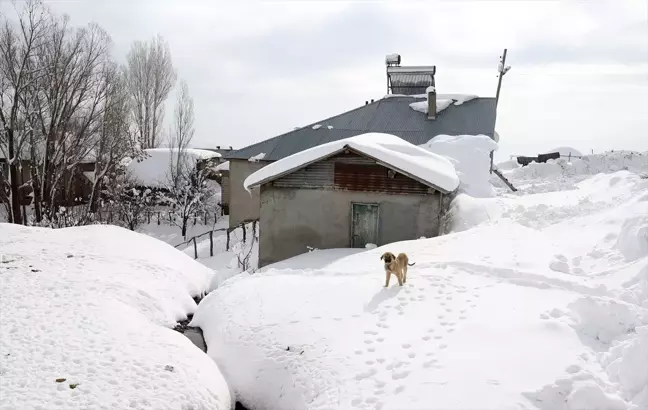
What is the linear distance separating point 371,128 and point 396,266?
51.4 ft

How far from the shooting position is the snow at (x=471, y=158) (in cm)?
1944

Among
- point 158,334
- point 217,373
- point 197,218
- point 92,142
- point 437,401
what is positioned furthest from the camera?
point 197,218

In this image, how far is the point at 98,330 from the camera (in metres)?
8.16

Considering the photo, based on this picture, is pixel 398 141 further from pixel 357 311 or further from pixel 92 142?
pixel 92 142

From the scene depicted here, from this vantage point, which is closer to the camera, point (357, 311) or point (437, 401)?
point (437, 401)

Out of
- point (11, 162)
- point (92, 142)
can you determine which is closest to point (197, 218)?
point (92, 142)

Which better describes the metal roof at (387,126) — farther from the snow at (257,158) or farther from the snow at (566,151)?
the snow at (566,151)

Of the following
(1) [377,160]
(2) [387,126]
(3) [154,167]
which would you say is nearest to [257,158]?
(2) [387,126]

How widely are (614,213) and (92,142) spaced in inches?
931

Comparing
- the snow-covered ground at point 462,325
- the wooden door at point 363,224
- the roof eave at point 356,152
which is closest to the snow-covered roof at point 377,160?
→ the roof eave at point 356,152

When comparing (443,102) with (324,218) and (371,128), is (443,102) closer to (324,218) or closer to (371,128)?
(371,128)

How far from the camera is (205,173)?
1160 inches

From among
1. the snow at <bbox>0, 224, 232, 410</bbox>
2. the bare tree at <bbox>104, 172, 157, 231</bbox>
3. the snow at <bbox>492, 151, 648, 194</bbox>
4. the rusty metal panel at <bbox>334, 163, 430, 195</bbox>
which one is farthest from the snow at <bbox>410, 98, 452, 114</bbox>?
the bare tree at <bbox>104, 172, 157, 231</bbox>

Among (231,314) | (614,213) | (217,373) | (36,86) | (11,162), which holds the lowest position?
(217,373)
